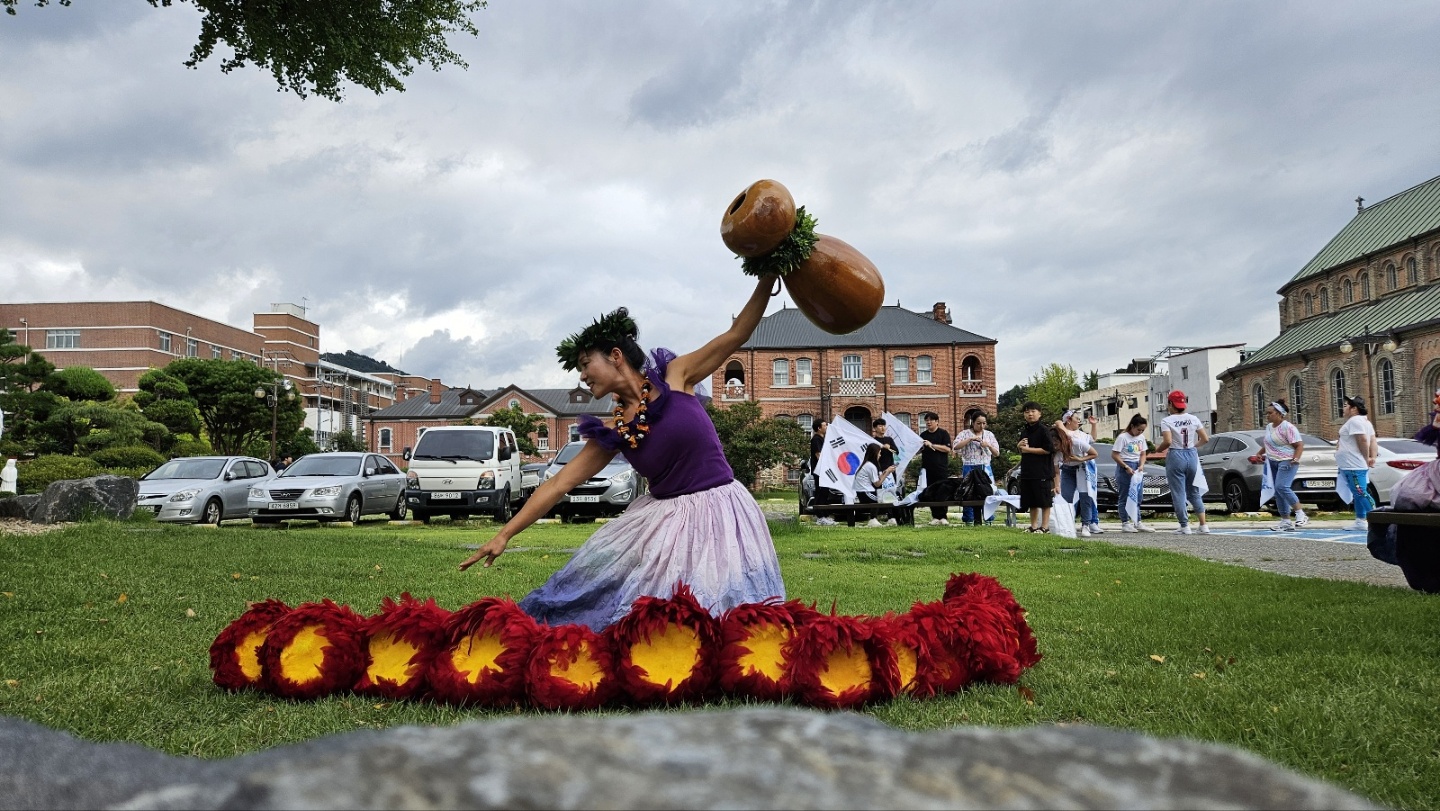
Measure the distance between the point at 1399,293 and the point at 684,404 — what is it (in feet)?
201

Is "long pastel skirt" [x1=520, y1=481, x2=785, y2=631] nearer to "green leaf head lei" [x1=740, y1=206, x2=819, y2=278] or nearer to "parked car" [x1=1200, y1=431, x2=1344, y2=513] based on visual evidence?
"green leaf head lei" [x1=740, y1=206, x2=819, y2=278]

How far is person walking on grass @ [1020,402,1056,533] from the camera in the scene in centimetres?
1355

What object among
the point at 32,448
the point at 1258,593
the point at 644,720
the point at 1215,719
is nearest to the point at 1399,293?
the point at 1258,593

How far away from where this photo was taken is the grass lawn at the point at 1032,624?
3332mm

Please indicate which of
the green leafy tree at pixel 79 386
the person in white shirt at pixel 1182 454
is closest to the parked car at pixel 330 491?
the person in white shirt at pixel 1182 454

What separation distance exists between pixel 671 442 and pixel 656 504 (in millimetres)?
316

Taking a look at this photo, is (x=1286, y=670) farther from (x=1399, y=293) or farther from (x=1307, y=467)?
(x=1399, y=293)

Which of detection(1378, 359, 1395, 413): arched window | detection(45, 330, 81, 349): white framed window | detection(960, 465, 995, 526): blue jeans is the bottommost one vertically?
detection(960, 465, 995, 526): blue jeans

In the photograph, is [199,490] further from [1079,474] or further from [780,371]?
[780,371]

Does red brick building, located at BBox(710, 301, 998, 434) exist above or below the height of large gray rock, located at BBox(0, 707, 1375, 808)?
above

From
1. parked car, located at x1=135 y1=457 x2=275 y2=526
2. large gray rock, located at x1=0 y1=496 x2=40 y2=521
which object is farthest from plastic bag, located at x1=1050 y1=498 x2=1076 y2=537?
large gray rock, located at x1=0 y1=496 x2=40 y2=521

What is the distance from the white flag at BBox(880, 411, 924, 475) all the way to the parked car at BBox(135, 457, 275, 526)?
1251 cm

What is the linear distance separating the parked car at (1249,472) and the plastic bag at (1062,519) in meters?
5.29

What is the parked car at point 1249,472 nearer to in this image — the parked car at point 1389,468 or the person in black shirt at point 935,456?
the parked car at point 1389,468
